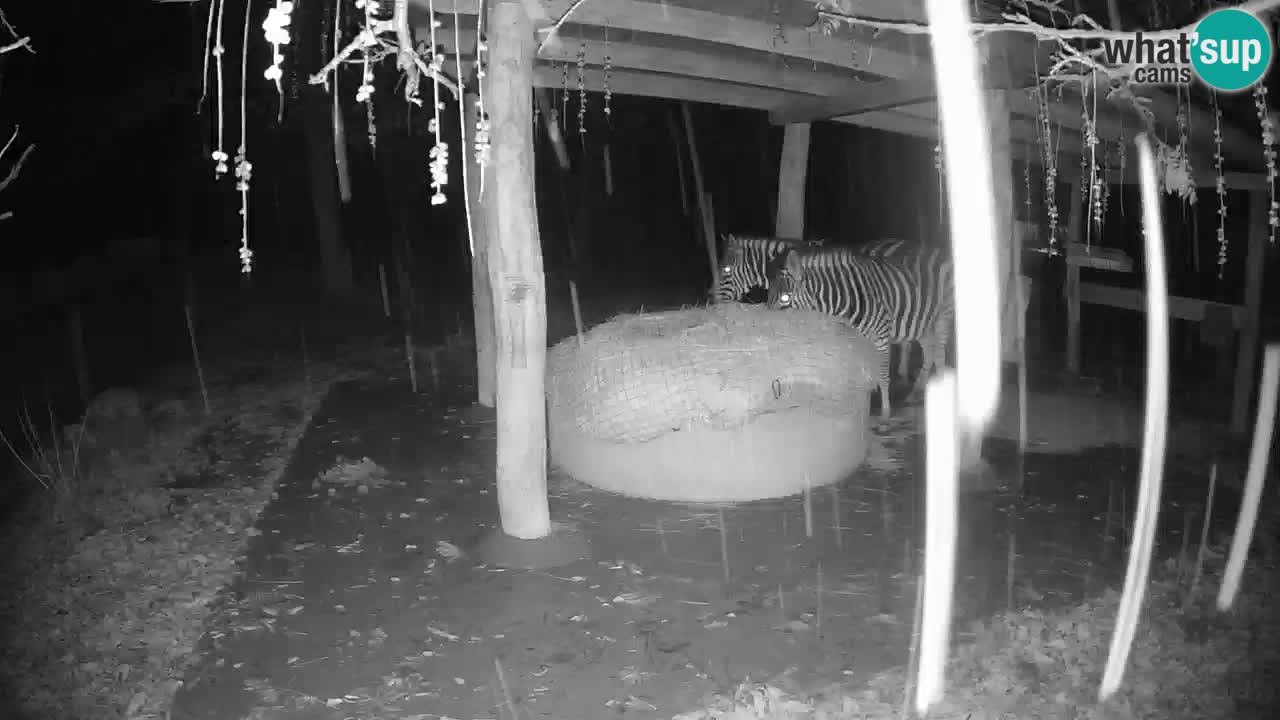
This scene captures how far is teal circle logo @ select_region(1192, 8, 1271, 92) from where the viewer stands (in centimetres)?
463

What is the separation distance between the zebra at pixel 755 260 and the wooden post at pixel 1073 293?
1567 mm

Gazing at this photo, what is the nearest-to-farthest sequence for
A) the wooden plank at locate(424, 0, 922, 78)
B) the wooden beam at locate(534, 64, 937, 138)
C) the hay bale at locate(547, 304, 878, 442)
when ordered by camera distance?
1. the wooden plank at locate(424, 0, 922, 78)
2. the hay bale at locate(547, 304, 878, 442)
3. the wooden beam at locate(534, 64, 937, 138)

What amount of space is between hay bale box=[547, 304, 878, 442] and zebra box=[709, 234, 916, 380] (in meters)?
2.27

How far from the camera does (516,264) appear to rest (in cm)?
484

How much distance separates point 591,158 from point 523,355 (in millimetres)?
20041

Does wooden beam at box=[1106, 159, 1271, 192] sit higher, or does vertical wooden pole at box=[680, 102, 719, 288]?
vertical wooden pole at box=[680, 102, 719, 288]

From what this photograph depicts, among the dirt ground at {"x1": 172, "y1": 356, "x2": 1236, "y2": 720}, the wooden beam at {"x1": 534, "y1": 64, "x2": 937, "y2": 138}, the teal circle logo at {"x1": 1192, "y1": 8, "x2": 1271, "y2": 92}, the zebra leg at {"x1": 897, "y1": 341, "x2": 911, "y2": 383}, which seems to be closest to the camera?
the dirt ground at {"x1": 172, "y1": 356, "x2": 1236, "y2": 720}

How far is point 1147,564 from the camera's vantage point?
4.69 m

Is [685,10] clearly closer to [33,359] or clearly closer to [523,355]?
[523,355]


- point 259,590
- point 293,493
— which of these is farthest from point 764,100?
point 259,590

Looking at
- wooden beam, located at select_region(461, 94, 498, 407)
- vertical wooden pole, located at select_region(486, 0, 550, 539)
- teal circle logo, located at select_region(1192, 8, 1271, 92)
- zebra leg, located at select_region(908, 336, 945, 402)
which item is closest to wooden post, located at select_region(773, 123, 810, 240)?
zebra leg, located at select_region(908, 336, 945, 402)

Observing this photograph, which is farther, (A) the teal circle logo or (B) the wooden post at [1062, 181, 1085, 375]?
(B) the wooden post at [1062, 181, 1085, 375]

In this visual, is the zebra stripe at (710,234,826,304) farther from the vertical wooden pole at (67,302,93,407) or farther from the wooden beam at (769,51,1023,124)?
the vertical wooden pole at (67,302,93,407)

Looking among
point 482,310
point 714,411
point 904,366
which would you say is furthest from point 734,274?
point 714,411
